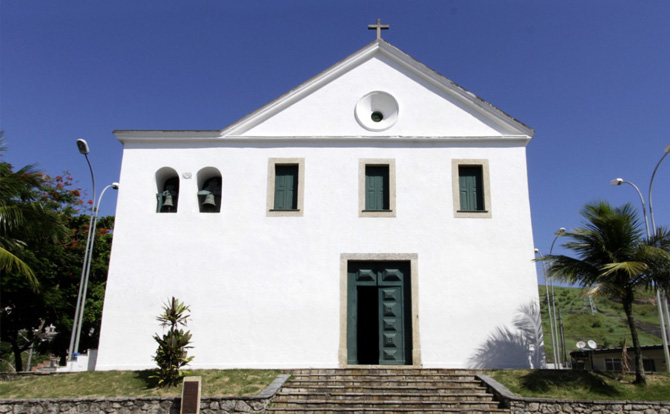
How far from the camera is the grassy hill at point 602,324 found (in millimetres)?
40250

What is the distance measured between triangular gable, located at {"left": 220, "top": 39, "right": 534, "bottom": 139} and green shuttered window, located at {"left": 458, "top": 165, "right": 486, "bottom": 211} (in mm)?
1053

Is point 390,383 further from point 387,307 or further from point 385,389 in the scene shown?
point 387,307

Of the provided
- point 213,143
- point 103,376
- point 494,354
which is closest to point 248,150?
point 213,143

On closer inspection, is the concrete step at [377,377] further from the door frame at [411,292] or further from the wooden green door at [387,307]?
the wooden green door at [387,307]

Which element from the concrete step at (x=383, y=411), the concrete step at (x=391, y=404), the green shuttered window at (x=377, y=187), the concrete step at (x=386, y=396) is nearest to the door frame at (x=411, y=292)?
the green shuttered window at (x=377, y=187)

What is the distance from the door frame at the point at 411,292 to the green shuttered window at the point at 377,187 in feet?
4.79

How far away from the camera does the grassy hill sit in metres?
40.2

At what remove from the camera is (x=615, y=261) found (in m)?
12.9

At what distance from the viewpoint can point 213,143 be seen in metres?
16.3

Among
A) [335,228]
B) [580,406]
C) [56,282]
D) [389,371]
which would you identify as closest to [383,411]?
[389,371]

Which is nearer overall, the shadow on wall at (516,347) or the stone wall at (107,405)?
the stone wall at (107,405)

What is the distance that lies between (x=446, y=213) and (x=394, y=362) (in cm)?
437

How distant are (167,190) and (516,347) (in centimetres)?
1100

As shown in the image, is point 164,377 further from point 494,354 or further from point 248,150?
point 494,354
